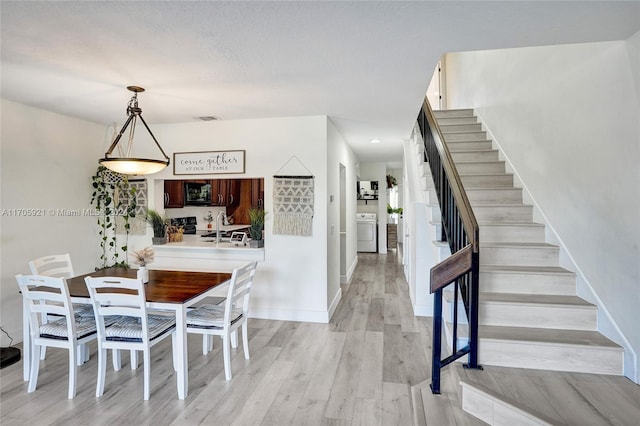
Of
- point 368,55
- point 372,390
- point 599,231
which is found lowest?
point 372,390

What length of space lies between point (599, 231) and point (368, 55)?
6.57 feet

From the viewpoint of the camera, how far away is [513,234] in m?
3.25

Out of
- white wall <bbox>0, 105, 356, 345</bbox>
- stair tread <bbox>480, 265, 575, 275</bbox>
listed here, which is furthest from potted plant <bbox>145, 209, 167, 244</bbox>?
stair tread <bbox>480, 265, 575, 275</bbox>

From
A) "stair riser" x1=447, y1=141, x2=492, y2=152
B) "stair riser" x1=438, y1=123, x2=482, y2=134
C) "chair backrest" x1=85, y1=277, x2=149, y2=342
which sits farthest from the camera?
"stair riser" x1=438, y1=123, x2=482, y2=134

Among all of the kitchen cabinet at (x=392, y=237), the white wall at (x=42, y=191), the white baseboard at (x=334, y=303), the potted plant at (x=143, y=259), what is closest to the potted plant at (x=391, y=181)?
the kitchen cabinet at (x=392, y=237)

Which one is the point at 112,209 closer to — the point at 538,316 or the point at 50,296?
the point at 50,296

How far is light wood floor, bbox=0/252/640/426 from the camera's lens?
2.01 meters

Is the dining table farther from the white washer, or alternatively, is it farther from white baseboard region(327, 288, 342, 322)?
the white washer

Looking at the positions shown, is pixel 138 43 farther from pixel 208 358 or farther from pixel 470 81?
pixel 470 81

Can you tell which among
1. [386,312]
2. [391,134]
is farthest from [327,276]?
[391,134]

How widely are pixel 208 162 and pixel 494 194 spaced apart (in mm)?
3337

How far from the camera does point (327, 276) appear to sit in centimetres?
402

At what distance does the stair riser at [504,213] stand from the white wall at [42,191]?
4.60 metres

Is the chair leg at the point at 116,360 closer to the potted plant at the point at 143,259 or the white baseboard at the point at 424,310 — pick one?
the potted plant at the point at 143,259
